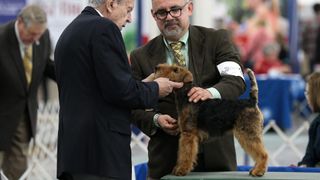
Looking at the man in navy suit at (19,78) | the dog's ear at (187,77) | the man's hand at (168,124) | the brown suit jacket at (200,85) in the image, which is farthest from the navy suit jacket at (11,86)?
the dog's ear at (187,77)

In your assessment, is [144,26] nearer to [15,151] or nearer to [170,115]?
[15,151]

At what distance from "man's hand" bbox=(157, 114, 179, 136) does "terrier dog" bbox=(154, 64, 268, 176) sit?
0.06 metres

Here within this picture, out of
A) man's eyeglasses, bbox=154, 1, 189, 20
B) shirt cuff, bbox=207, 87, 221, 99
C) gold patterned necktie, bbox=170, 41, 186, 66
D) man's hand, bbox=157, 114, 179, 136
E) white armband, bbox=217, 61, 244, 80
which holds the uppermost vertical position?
man's eyeglasses, bbox=154, 1, 189, 20

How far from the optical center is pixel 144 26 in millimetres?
12711

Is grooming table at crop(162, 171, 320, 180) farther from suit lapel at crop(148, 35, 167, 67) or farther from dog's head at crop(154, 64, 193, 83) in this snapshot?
suit lapel at crop(148, 35, 167, 67)

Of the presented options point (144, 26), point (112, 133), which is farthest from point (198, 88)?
point (144, 26)

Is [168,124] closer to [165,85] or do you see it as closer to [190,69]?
[165,85]

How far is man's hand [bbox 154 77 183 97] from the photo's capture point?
12.4 ft

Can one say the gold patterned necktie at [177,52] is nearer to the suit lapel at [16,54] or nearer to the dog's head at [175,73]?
the dog's head at [175,73]

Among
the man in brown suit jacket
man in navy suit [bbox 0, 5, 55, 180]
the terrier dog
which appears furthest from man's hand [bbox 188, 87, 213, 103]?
man in navy suit [bbox 0, 5, 55, 180]

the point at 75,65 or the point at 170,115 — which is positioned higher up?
the point at 75,65

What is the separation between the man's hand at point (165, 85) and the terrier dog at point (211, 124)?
0.03 meters

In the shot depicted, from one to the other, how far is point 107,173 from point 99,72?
0.52 meters

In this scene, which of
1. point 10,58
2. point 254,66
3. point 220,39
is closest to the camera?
point 220,39
